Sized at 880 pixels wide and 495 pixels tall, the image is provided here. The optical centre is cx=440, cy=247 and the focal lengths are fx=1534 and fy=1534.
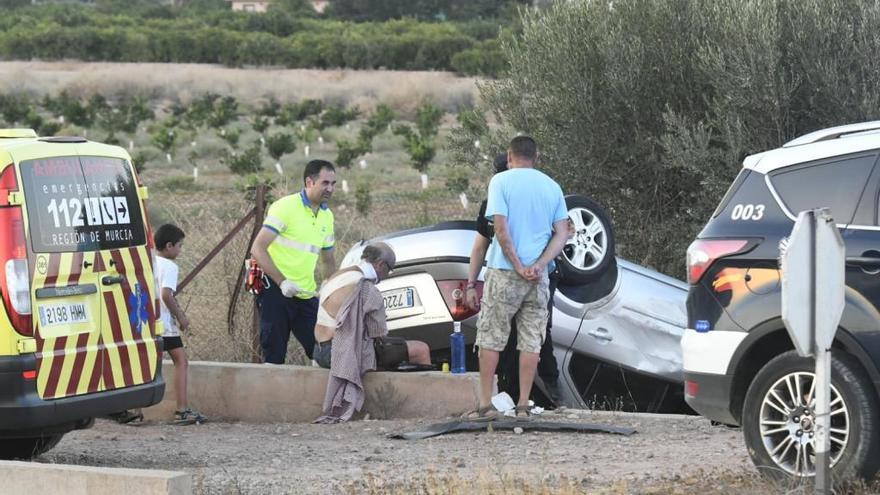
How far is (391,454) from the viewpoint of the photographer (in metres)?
8.75

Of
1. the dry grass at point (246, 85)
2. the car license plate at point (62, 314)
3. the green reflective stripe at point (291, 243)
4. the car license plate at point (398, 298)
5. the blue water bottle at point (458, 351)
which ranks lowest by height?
the blue water bottle at point (458, 351)

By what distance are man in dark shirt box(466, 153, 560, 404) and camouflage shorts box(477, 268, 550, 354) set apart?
31cm

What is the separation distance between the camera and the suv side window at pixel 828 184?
6.98 m

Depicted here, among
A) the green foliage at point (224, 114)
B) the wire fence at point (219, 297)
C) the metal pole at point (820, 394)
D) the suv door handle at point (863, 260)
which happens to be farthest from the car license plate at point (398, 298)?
the green foliage at point (224, 114)

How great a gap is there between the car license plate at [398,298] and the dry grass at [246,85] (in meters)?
53.2

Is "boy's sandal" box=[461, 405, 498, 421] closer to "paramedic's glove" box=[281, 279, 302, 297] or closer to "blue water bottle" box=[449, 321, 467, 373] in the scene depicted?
"blue water bottle" box=[449, 321, 467, 373]

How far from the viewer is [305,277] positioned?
10938 mm

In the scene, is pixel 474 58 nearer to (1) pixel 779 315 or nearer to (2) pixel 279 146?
(2) pixel 279 146

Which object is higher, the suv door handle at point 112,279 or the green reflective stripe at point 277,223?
the green reflective stripe at point 277,223

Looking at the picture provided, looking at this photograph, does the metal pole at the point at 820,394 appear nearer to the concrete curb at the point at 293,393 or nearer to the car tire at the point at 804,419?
the car tire at the point at 804,419

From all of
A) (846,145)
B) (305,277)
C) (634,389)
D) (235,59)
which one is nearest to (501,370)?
(634,389)

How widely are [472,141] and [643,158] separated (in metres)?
2.11

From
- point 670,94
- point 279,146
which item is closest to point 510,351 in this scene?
point 670,94

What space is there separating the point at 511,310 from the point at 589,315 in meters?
1.11
